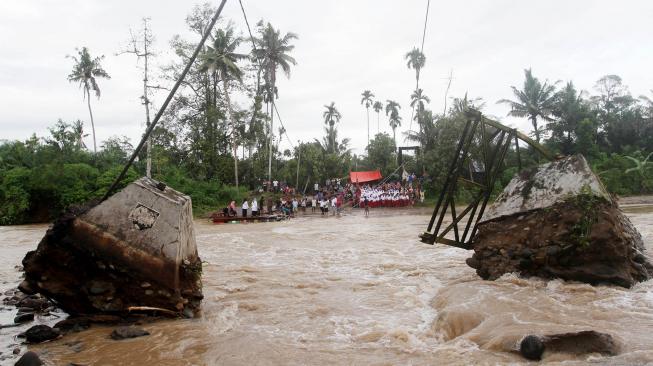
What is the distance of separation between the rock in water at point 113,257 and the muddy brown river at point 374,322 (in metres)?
0.40

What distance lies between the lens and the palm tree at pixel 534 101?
35.4 metres

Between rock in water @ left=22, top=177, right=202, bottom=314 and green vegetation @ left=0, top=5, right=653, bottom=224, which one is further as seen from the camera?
green vegetation @ left=0, top=5, right=653, bottom=224

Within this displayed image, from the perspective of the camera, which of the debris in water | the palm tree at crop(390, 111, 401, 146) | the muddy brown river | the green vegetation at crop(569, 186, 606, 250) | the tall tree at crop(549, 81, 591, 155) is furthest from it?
the palm tree at crop(390, 111, 401, 146)

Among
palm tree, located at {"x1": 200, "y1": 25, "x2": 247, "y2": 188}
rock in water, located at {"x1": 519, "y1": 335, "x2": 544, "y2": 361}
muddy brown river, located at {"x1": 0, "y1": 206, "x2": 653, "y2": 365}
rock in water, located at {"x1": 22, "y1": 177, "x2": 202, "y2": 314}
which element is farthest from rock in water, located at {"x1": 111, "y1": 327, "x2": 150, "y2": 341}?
palm tree, located at {"x1": 200, "y1": 25, "x2": 247, "y2": 188}

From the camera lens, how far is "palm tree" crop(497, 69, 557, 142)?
3541 cm

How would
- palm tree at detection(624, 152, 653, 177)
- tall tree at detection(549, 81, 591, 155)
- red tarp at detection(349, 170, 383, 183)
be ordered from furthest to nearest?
red tarp at detection(349, 170, 383, 183)
tall tree at detection(549, 81, 591, 155)
palm tree at detection(624, 152, 653, 177)

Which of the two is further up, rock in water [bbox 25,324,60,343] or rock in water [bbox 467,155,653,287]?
rock in water [bbox 467,155,653,287]

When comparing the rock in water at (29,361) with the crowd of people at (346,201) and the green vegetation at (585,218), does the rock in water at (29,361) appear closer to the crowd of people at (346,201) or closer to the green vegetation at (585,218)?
the green vegetation at (585,218)

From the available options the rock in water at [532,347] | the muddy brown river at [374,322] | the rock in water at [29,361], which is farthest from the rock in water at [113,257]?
the rock in water at [532,347]

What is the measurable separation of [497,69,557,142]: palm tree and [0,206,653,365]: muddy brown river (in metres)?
30.8

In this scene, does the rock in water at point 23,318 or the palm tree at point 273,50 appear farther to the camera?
the palm tree at point 273,50

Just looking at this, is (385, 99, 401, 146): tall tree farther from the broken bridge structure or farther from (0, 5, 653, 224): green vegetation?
the broken bridge structure

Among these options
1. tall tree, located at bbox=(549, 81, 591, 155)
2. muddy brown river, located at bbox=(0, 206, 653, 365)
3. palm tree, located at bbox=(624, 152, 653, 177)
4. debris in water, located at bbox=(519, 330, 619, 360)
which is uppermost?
tall tree, located at bbox=(549, 81, 591, 155)

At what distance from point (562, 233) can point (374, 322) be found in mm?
3201
